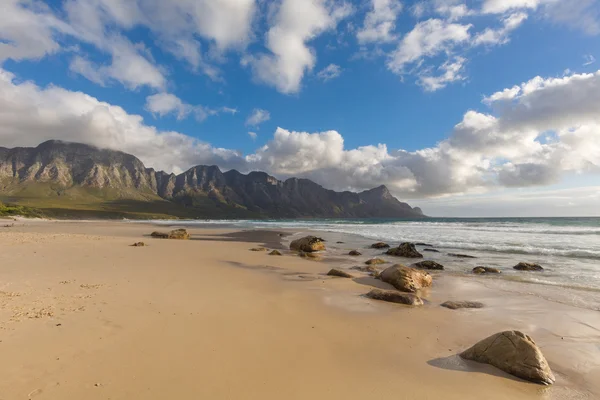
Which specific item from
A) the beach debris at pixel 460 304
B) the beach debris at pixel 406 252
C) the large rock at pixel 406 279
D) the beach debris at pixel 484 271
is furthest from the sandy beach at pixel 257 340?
the beach debris at pixel 406 252

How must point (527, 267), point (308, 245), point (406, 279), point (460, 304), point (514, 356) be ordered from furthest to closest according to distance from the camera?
1. point (308, 245)
2. point (527, 267)
3. point (406, 279)
4. point (460, 304)
5. point (514, 356)

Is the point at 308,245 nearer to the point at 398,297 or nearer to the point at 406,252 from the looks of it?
the point at 406,252

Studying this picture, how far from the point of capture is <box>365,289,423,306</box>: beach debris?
9.45 meters

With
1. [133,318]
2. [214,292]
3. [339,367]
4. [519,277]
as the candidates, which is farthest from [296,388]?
[519,277]

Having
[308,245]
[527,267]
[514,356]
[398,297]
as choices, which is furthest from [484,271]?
[308,245]

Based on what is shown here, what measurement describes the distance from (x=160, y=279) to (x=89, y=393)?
25.8 ft

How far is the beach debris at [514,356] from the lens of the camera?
16.4 feet

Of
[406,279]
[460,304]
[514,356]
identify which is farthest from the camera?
[406,279]

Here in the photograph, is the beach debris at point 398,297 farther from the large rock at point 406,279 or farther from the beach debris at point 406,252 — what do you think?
the beach debris at point 406,252

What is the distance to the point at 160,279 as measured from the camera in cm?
1141

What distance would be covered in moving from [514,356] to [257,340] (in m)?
5.05

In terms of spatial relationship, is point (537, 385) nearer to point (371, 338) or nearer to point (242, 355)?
point (371, 338)

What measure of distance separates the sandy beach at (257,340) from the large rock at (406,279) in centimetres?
83

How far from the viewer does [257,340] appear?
6.15m
